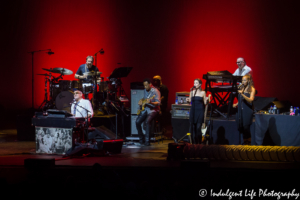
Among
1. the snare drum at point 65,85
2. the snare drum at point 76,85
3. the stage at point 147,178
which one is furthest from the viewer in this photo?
the snare drum at point 65,85

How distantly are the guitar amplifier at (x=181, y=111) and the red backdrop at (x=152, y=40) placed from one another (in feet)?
10.4

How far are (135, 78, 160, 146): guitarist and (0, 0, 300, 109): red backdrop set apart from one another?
11.5 ft

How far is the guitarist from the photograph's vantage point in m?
8.20

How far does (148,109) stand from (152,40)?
13.6ft

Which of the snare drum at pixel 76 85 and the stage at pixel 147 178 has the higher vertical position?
the snare drum at pixel 76 85

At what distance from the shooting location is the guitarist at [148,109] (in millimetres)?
8203

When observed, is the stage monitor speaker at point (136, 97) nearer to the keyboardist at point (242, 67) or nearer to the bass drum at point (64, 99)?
the bass drum at point (64, 99)

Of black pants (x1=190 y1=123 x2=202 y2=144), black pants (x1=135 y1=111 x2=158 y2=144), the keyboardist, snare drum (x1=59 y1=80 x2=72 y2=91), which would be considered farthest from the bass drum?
the keyboardist

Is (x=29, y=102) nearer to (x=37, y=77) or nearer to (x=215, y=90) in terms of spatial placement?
(x=37, y=77)

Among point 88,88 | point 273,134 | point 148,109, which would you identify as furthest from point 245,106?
point 88,88

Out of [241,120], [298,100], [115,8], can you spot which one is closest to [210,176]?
[241,120]

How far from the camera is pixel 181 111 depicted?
28.1 ft

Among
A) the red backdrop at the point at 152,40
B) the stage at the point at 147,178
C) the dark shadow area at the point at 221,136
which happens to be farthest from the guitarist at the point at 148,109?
the stage at the point at 147,178

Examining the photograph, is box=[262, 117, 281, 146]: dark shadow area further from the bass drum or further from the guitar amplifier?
the bass drum
